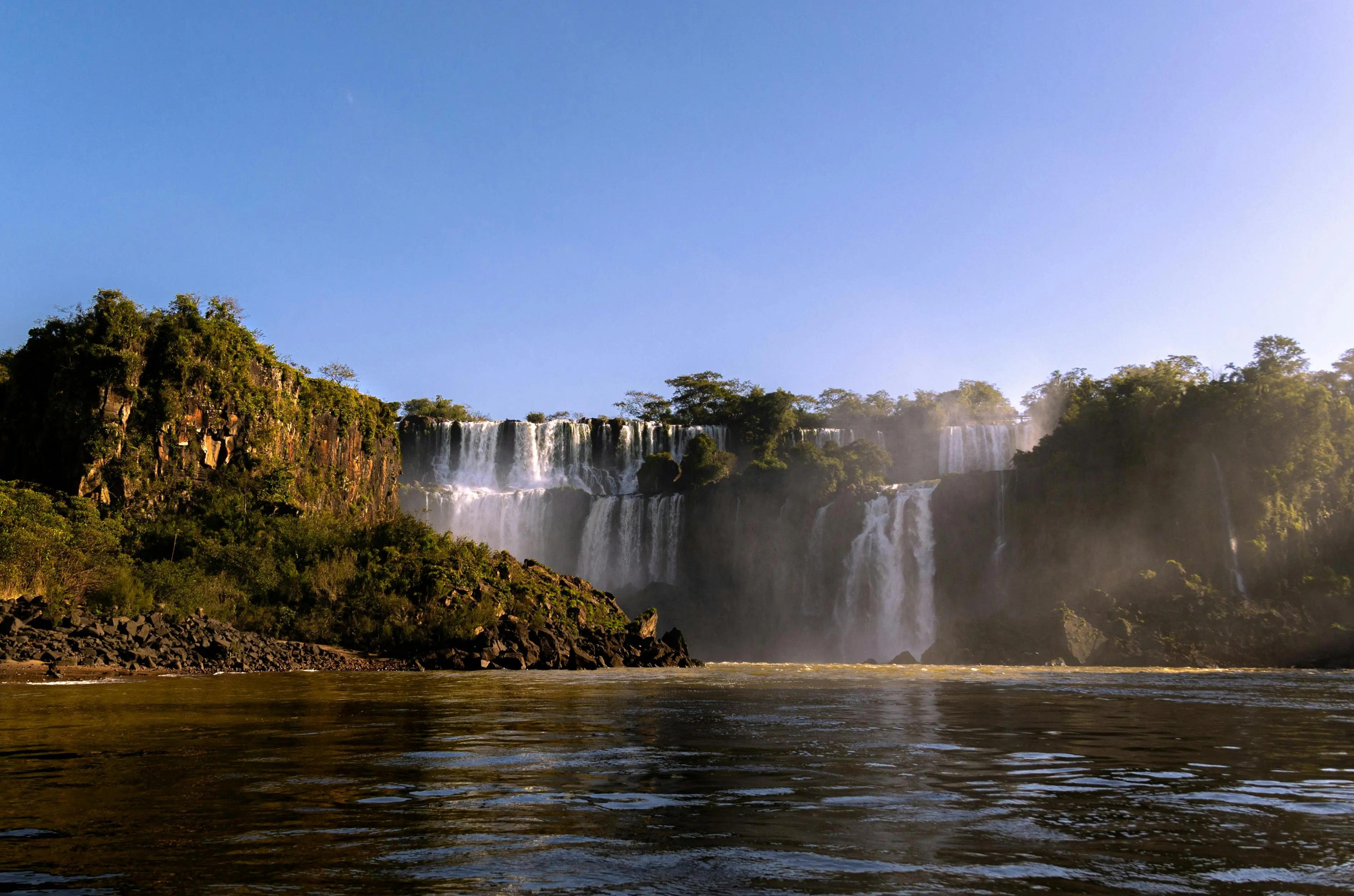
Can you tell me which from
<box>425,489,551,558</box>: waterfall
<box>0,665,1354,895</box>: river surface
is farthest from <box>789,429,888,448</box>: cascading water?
<box>0,665,1354,895</box>: river surface

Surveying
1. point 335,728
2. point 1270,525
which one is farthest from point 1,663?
point 1270,525

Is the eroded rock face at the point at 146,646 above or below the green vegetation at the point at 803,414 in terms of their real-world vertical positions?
below

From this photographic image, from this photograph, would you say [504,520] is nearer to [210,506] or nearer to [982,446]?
[210,506]

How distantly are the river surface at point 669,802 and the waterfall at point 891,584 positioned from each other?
44.1 metres

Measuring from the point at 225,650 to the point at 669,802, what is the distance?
2742 cm

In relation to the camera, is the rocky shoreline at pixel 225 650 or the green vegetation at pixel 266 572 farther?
the green vegetation at pixel 266 572

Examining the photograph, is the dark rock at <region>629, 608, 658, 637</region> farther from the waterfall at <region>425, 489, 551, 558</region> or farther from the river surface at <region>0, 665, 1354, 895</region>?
the river surface at <region>0, 665, 1354, 895</region>

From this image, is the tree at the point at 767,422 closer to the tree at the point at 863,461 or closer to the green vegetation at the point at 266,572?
the tree at the point at 863,461

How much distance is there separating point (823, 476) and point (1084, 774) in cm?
6090

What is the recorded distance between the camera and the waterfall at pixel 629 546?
68750mm

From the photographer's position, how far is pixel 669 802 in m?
6.22

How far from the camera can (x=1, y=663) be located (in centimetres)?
2372

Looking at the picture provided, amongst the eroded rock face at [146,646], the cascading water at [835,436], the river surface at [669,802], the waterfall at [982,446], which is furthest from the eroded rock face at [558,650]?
the cascading water at [835,436]

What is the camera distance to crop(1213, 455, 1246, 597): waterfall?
5059cm
